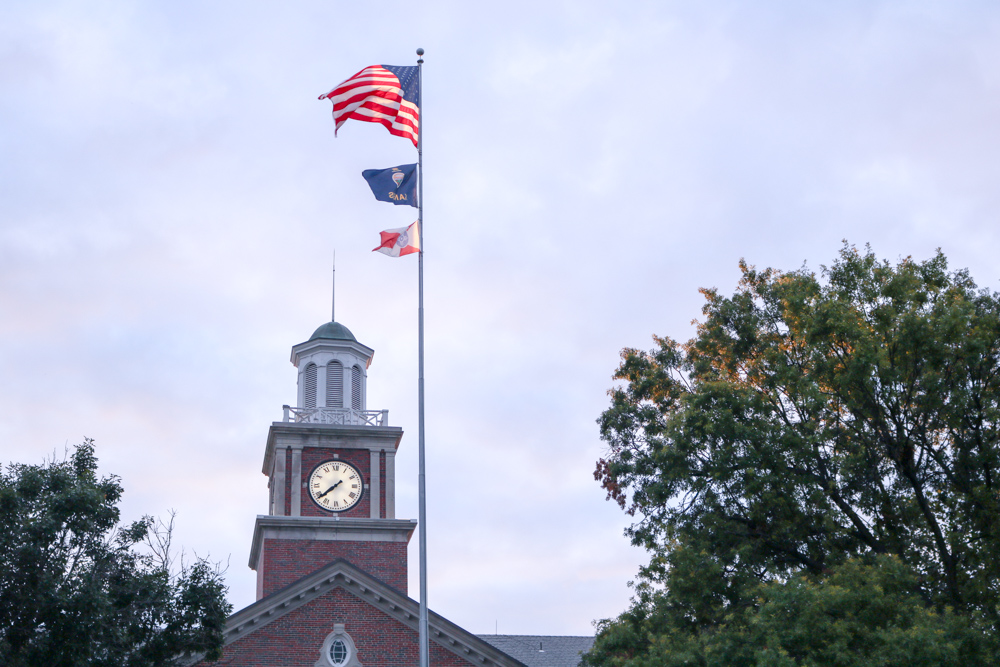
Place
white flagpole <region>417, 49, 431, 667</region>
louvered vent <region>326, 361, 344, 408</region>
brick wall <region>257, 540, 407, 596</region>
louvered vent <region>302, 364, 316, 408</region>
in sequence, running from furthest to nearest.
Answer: louvered vent <region>302, 364, 316, 408</region>, louvered vent <region>326, 361, 344, 408</region>, brick wall <region>257, 540, 407, 596</region>, white flagpole <region>417, 49, 431, 667</region>

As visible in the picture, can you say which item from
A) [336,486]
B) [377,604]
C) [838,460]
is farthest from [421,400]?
[336,486]

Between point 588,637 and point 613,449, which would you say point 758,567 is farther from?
point 588,637

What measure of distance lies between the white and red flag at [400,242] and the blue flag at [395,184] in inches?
24.9

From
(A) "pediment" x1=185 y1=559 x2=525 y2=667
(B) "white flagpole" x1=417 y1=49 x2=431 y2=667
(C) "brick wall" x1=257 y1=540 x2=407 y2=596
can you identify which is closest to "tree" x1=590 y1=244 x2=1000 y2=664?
(B) "white flagpole" x1=417 y1=49 x2=431 y2=667

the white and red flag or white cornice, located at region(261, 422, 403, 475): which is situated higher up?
white cornice, located at region(261, 422, 403, 475)

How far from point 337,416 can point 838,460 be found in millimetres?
23146

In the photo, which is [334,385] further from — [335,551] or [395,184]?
[395,184]

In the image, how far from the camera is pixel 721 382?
26.2 meters

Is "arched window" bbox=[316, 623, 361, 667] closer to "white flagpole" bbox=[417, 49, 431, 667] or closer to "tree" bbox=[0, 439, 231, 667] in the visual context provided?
"tree" bbox=[0, 439, 231, 667]

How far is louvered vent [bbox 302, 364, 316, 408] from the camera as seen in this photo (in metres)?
44.8

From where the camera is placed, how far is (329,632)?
3622 centimetres

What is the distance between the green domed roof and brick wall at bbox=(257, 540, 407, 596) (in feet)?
29.0

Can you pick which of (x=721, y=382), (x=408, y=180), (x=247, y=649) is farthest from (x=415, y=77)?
(x=247, y=649)

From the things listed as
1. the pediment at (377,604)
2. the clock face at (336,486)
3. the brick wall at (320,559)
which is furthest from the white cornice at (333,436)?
the pediment at (377,604)
